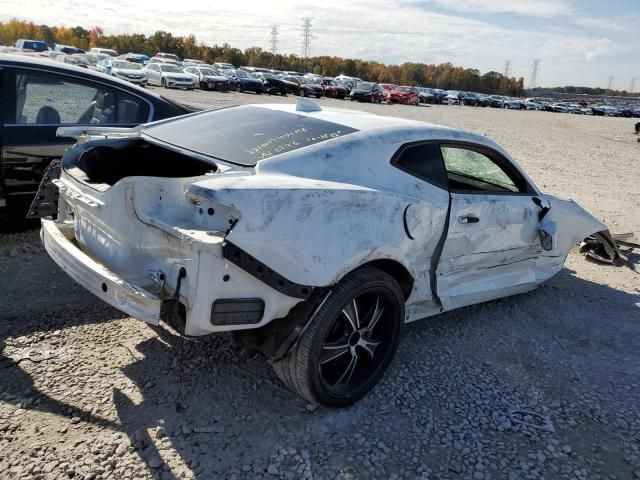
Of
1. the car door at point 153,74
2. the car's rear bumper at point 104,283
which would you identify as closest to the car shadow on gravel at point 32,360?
the car's rear bumper at point 104,283

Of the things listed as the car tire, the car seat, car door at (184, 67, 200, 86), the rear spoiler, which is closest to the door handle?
the car tire

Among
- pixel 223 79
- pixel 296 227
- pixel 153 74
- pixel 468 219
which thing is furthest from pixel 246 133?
pixel 223 79

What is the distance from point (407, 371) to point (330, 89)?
3869cm

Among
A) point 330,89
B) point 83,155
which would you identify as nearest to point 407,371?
point 83,155

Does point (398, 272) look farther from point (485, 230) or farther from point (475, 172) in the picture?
point (475, 172)

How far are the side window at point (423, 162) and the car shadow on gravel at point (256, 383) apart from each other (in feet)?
3.90

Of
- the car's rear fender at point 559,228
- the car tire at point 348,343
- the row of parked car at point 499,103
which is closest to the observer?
the car tire at point 348,343

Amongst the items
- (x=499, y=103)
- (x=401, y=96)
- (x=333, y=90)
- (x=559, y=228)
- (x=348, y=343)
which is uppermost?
(x=499, y=103)

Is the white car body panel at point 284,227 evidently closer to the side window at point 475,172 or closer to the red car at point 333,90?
the side window at point 475,172

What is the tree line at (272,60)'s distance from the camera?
9094 cm

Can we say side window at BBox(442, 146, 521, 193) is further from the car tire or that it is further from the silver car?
the silver car

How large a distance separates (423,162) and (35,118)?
11.1ft

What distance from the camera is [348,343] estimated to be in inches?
121

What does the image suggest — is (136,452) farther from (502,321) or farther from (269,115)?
(502,321)
